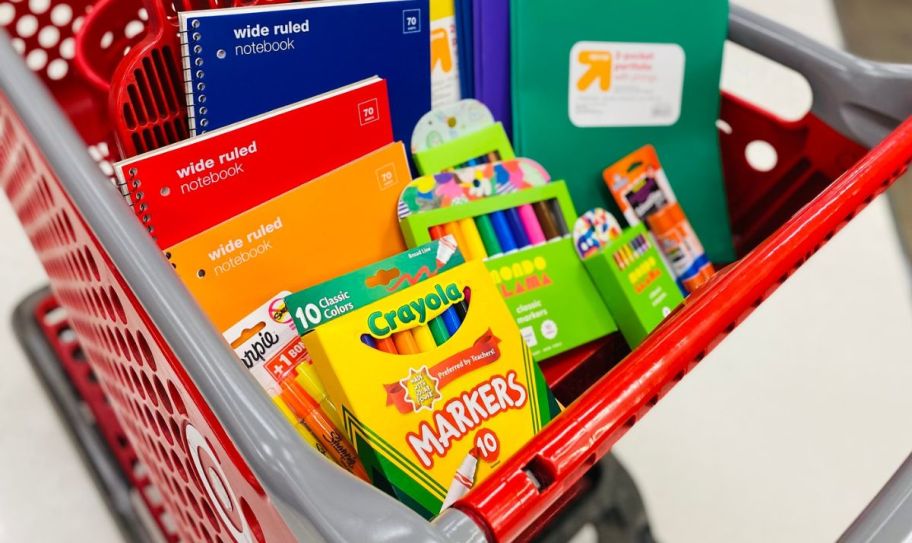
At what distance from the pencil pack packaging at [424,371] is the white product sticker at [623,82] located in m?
0.30

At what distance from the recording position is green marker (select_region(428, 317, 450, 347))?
644 millimetres

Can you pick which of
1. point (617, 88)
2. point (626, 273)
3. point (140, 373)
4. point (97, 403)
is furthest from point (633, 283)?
point (97, 403)

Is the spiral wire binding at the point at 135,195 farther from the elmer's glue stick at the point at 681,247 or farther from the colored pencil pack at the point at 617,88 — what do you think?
the elmer's glue stick at the point at 681,247

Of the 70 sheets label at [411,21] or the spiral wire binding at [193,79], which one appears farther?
the 70 sheets label at [411,21]

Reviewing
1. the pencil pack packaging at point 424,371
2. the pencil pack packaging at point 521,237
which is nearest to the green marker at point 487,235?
the pencil pack packaging at point 521,237

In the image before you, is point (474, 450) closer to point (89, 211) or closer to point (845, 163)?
point (89, 211)

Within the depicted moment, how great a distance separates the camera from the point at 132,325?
0.55 meters

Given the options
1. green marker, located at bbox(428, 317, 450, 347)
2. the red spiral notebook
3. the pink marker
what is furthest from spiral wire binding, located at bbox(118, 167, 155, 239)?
Result: the pink marker

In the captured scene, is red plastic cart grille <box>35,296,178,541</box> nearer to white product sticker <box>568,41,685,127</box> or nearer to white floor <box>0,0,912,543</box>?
white floor <box>0,0,912,543</box>

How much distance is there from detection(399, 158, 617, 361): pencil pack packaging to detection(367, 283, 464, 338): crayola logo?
11 centimetres

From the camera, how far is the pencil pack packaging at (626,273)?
80 centimetres

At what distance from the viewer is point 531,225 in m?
0.81

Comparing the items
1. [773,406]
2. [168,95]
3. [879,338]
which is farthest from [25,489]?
[879,338]

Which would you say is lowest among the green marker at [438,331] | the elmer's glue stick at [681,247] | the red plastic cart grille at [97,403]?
the red plastic cart grille at [97,403]
